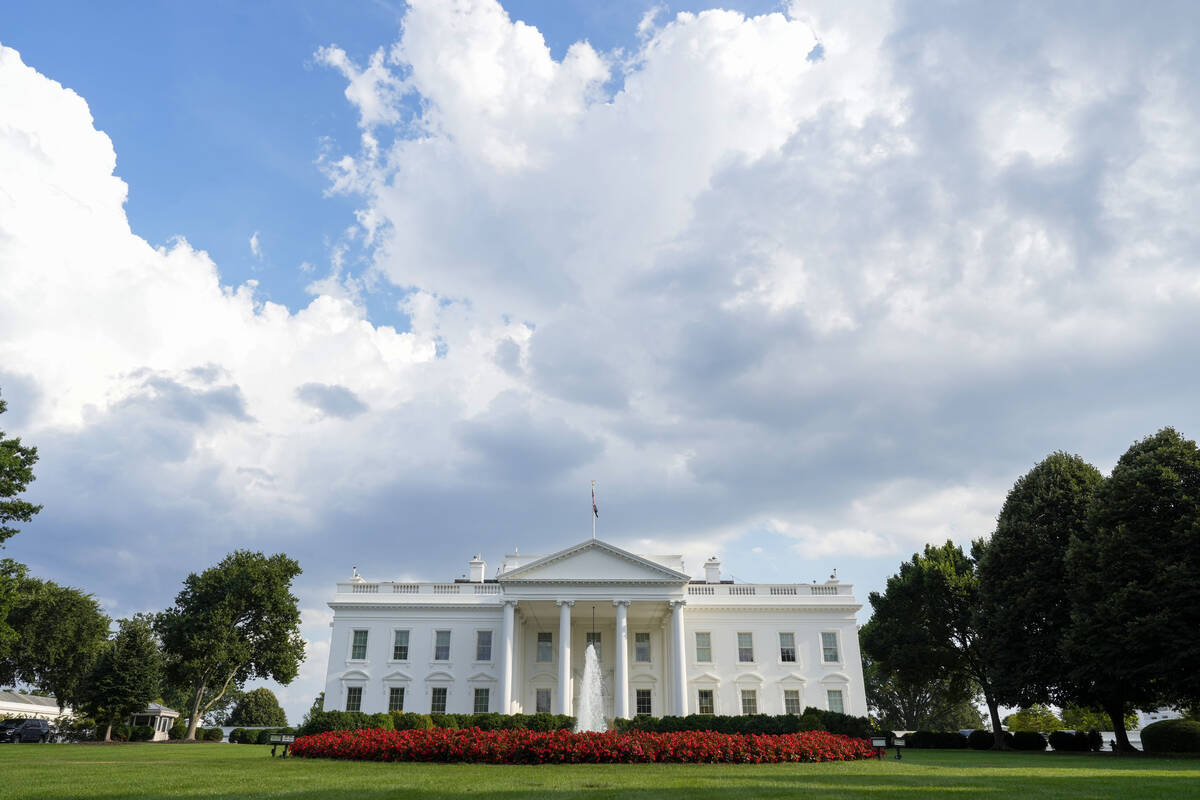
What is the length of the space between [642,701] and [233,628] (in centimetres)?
2530

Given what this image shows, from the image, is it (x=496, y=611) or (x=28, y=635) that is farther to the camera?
(x=28, y=635)

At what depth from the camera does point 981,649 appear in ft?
133

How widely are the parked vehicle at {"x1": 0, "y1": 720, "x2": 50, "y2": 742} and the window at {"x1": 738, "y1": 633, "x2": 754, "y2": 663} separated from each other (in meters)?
43.3

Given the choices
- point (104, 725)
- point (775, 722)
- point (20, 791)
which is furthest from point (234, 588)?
point (20, 791)

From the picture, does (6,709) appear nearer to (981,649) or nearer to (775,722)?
(775,722)

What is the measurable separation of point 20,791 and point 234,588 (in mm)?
36120

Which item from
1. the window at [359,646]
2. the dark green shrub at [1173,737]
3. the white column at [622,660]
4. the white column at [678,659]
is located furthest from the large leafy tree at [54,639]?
the dark green shrub at [1173,737]

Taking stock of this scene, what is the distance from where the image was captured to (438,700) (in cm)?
4044

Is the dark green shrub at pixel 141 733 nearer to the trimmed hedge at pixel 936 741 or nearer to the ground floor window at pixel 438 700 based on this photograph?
the ground floor window at pixel 438 700

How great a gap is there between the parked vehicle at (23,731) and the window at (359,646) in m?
22.2

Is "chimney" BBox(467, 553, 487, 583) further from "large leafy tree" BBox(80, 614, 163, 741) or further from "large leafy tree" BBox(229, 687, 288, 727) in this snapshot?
"large leafy tree" BBox(229, 687, 288, 727)

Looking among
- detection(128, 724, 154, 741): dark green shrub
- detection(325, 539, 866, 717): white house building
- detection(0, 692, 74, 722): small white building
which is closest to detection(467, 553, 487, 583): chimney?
detection(325, 539, 866, 717): white house building

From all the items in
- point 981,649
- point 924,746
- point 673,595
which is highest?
point 673,595

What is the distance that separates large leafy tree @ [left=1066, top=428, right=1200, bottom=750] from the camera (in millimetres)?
24453
